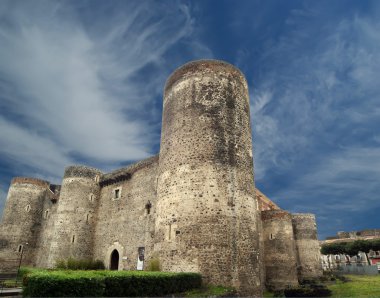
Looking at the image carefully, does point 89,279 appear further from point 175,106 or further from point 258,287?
point 175,106

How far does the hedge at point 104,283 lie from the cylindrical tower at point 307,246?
19765 millimetres

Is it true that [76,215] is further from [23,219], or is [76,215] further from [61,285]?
Result: [61,285]

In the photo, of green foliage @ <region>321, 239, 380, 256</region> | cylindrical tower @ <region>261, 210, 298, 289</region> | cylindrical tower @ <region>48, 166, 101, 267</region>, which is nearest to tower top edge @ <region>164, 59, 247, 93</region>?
cylindrical tower @ <region>261, 210, 298, 289</region>

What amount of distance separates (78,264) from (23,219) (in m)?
13.8

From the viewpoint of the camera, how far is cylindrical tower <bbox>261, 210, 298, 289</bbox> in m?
22.3

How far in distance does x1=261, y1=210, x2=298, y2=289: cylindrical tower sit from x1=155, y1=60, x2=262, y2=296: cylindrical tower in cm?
783

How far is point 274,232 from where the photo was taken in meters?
23.9

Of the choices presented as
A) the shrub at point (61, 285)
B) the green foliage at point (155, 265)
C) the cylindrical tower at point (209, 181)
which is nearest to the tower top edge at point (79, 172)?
the cylindrical tower at point (209, 181)

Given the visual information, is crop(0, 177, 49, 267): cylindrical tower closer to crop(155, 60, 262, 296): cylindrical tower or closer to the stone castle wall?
the stone castle wall

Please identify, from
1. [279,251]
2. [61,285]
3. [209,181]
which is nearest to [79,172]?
[209,181]

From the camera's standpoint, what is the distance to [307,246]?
30188mm

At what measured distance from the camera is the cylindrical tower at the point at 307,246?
29.6 metres

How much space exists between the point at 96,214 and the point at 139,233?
7133 mm

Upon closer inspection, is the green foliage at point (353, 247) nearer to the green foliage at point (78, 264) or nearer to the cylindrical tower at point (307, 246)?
the cylindrical tower at point (307, 246)
